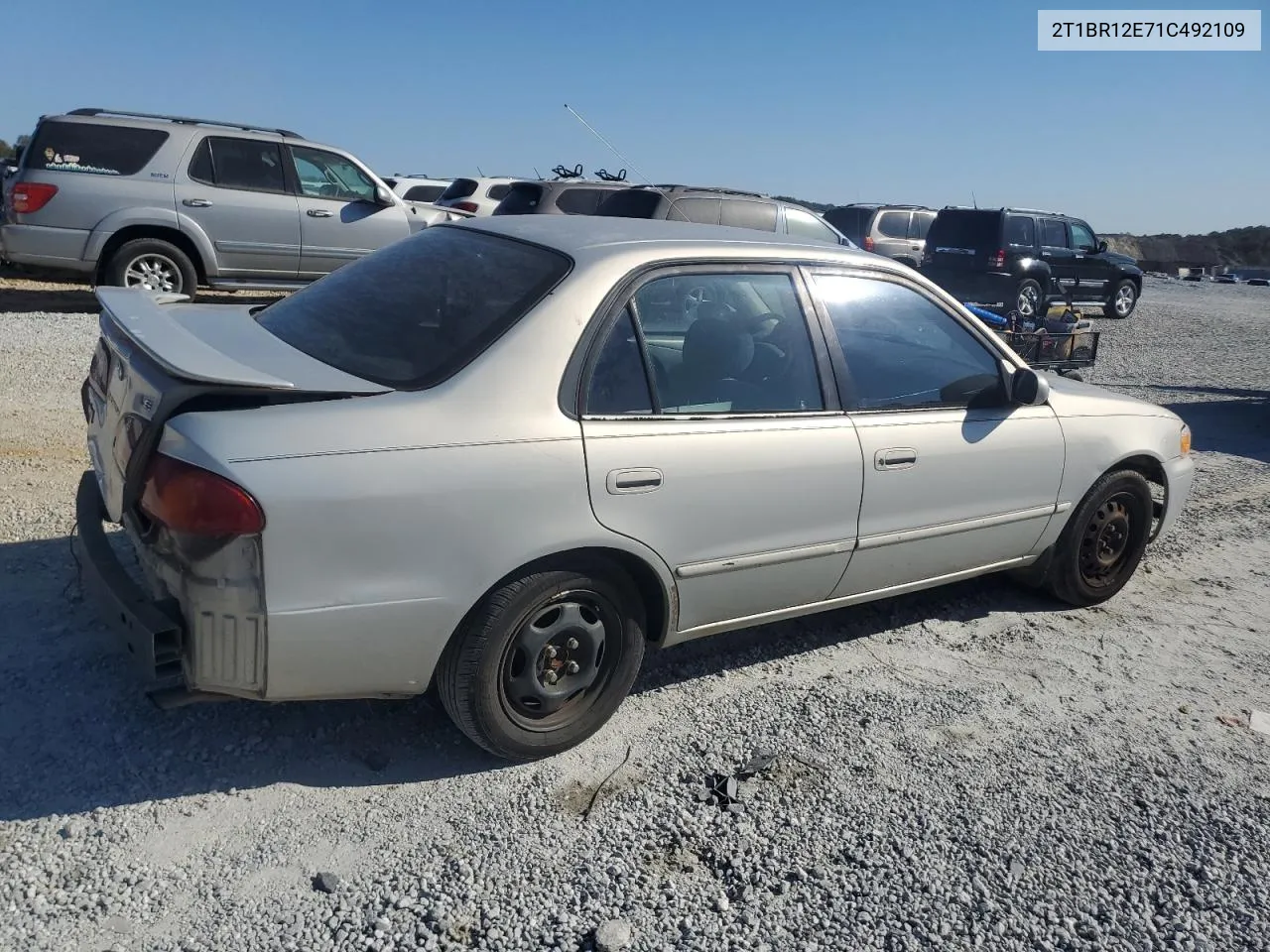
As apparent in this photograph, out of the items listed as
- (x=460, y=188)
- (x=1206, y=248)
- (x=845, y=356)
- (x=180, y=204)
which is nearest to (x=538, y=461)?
(x=845, y=356)

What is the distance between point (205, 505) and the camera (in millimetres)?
2766

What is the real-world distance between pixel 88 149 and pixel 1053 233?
15.3 m

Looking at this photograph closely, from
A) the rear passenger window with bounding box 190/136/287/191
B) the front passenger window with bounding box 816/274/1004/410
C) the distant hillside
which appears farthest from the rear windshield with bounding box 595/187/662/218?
the distant hillside

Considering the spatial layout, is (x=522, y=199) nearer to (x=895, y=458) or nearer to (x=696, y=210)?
(x=696, y=210)

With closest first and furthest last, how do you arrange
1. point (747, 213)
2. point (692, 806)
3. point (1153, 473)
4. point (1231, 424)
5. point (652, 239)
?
1. point (692, 806)
2. point (652, 239)
3. point (1153, 473)
4. point (1231, 424)
5. point (747, 213)

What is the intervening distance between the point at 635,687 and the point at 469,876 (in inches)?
49.4

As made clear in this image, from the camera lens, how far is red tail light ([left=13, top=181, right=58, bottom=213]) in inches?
406

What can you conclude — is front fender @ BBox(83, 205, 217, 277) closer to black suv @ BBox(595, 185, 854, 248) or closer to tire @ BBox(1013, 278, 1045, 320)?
black suv @ BBox(595, 185, 854, 248)

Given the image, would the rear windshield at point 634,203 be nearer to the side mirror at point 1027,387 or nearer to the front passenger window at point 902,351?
the front passenger window at point 902,351

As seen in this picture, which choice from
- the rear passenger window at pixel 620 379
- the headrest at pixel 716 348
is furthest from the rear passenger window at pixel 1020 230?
the rear passenger window at pixel 620 379

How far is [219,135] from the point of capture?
435 inches

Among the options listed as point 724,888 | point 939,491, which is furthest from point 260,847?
point 939,491

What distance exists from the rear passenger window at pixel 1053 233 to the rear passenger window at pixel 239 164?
1316 cm

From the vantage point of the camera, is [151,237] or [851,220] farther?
[851,220]
